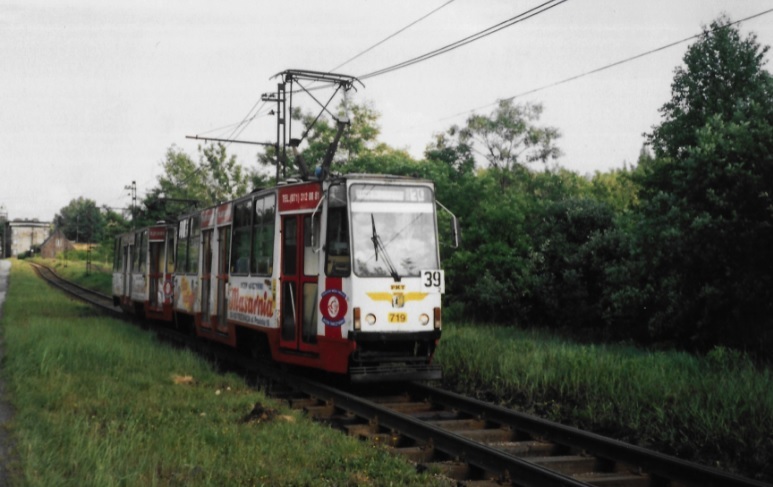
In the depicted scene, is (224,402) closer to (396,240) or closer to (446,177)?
(396,240)

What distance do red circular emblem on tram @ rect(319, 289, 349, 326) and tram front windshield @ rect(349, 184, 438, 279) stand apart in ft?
1.48

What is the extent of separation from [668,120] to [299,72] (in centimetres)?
3067

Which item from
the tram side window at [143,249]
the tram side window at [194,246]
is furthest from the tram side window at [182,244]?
the tram side window at [143,249]

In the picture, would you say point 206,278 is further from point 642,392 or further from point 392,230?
point 642,392

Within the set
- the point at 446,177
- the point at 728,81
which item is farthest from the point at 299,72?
the point at 728,81

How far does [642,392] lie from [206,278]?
10.5m

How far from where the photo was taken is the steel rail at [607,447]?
6410 millimetres

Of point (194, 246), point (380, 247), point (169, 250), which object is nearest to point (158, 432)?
point (380, 247)

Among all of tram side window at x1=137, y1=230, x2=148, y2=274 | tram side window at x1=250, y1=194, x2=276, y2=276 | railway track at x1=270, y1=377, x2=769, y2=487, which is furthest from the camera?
tram side window at x1=137, y1=230, x2=148, y2=274

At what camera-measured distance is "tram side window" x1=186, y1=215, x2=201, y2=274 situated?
1823 cm

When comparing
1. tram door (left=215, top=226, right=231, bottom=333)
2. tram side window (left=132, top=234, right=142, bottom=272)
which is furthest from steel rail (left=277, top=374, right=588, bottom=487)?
tram side window (left=132, top=234, right=142, bottom=272)

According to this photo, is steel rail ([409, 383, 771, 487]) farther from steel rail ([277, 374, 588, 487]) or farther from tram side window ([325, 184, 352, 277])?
tram side window ([325, 184, 352, 277])

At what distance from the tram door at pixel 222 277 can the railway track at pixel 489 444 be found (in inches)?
169

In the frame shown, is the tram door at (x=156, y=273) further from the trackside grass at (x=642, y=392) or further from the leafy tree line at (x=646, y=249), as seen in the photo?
the trackside grass at (x=642, y=392)
